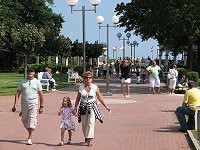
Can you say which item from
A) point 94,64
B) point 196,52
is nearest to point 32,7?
point 94,64

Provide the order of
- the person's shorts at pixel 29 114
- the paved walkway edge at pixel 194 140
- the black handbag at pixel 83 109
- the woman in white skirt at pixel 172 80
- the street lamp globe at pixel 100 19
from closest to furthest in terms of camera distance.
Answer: the paved walkway edge at pixel 194 140 < the black handbag at pixel 83 109 < the person's shorts at pixel 29 114 < the woman in white skirt at pixel 172 80 < the street lamp globe at pixel 100 19

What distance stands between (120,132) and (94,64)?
4579 cm

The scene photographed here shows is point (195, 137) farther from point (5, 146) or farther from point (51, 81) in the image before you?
point (51, 81)

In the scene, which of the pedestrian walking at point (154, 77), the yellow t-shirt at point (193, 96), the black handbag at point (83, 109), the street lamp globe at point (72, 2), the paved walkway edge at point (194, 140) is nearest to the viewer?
the paved walkway edge at point (194, 140)

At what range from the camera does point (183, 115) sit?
12758 millimetres

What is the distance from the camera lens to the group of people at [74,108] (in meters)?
10.6

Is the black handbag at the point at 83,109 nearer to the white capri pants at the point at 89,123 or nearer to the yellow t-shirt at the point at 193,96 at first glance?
the white capri pants at the point at 89,123

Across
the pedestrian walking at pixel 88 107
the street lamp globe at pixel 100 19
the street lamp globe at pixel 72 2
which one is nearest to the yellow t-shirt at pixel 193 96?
the pedestrian walking at pixel 88 107

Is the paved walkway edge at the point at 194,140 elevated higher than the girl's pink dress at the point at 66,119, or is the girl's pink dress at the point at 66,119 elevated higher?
the girl's pink dress at the point at 66,119

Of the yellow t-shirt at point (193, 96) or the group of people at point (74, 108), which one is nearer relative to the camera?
the group of people at point (74, 108)

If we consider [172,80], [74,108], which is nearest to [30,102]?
[74,108]

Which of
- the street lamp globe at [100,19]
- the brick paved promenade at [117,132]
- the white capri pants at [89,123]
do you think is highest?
the street lamp globe at [100,19]

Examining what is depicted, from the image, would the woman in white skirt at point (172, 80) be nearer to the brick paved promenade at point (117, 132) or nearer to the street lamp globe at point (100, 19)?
the street lamp globe at point (100, 19)

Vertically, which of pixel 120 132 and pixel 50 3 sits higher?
pixel 50 3
